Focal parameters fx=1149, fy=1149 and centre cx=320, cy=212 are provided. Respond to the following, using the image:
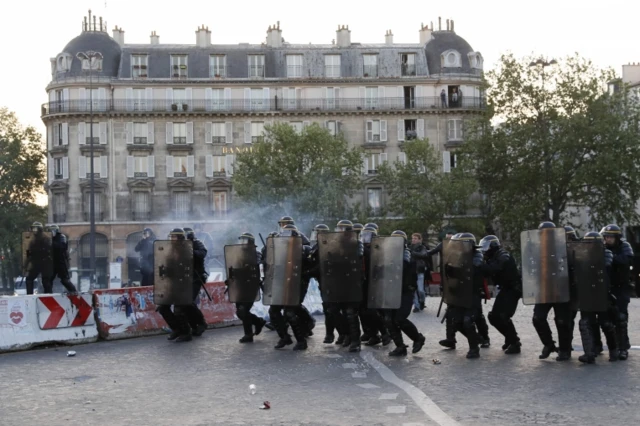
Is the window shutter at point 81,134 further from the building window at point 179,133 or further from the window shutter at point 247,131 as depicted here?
the window shutter at point 247,131

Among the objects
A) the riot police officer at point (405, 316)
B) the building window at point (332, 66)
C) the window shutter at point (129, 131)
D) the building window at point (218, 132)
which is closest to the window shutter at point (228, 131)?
the building window at point (218, 132)

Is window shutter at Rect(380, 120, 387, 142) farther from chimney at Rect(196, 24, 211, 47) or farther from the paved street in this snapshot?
the paved street

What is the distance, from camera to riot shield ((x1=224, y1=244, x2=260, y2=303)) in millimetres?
18797

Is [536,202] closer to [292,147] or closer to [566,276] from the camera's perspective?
[292,147]

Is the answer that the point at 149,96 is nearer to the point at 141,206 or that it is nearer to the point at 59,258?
the point at 141,206

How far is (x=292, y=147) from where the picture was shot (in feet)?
217

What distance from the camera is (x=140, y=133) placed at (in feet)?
238

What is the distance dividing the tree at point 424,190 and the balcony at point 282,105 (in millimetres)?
4947

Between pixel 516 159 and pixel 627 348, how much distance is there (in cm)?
4784

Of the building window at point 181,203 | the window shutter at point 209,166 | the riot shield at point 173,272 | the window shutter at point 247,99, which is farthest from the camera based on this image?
the window shutter at point 247,99

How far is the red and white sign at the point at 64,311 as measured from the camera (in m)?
19.3

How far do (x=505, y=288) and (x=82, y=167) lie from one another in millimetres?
58827

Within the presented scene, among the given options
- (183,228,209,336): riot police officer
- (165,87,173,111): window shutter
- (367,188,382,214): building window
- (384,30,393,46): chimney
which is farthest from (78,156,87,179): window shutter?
(183,228,209,336): riot police officer

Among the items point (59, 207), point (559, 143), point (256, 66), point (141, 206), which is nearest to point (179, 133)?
point (141, 206)
